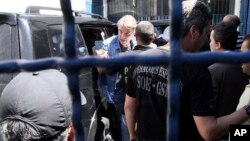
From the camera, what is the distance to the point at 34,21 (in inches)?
111

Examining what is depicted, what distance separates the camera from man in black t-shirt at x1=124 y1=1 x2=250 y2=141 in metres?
2.01

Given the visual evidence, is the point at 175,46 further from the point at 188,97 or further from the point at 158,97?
the point at 158,97

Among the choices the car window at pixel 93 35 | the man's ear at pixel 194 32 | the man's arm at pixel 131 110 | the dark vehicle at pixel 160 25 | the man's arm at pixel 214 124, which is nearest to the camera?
the man's arm at pixel 214 124

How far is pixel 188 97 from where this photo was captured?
80.4 inches

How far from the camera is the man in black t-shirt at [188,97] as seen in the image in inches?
79.1

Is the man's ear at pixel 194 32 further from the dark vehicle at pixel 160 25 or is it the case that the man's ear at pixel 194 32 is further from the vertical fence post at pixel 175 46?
the dark vehicle at pixel 160 25

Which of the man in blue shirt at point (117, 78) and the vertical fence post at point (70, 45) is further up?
the vertical fence post at point (70, 45)

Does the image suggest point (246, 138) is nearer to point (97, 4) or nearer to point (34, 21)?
point (34, 21)

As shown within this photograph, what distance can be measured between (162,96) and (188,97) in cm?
20

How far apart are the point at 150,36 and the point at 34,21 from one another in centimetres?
116

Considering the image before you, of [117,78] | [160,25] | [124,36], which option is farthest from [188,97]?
[160,25]

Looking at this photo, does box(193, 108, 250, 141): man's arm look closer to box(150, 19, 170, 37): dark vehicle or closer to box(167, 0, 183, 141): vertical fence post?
box(167, 0, 183, 141): vertical fence post

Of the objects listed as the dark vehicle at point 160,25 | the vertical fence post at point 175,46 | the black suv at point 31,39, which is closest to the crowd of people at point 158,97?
the vertical fence post at point 175,46

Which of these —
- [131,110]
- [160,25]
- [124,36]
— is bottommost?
[131,110]
